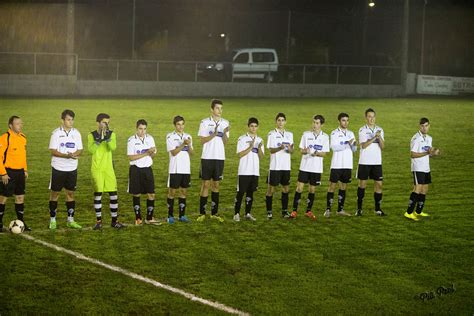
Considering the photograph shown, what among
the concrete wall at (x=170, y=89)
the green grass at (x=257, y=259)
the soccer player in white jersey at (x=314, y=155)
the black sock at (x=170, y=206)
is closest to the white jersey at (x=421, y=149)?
the green grass at (x=257, y=259)

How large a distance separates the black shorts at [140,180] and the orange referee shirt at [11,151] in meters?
1.95

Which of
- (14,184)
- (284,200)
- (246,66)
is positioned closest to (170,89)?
(246,66)

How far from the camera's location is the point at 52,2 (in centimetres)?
5625

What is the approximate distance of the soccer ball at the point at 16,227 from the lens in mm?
13469

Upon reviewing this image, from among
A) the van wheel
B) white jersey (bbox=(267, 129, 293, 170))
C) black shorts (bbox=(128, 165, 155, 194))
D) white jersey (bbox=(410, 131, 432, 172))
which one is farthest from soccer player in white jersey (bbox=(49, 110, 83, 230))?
the van wheel

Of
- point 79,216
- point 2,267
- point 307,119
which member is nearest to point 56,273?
point 2,267

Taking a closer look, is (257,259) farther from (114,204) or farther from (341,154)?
(341,154)

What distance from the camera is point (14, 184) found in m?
13.5

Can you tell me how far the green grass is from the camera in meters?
10.2

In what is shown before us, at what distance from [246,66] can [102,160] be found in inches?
1297

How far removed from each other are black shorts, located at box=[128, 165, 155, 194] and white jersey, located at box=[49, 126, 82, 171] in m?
1.07

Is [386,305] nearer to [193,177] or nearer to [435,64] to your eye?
[193,177]

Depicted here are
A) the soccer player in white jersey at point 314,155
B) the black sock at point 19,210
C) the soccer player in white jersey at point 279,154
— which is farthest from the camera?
the soccer player in white jersey at point 314,155

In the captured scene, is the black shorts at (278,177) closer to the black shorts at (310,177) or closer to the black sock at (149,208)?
the black shorts at (310,177)
